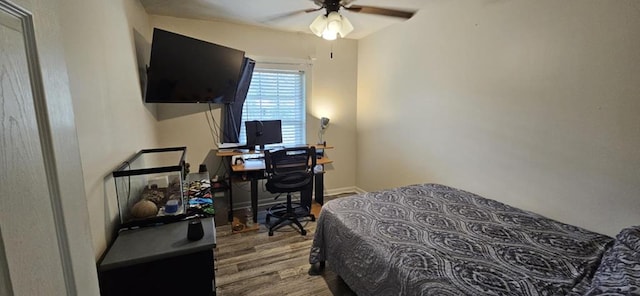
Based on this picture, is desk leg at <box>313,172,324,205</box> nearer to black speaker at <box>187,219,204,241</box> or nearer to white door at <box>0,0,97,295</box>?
black speaker at <box>187,219,204,241</box>

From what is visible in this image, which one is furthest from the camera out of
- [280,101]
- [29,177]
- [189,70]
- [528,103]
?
[280,101]

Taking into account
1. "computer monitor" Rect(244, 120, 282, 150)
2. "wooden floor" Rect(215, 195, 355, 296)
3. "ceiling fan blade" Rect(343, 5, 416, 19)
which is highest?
"ceiling fan blade" Rect(343, 5, 416, 19)

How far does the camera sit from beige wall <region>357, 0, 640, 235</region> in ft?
5.54

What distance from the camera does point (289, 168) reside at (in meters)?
2.92

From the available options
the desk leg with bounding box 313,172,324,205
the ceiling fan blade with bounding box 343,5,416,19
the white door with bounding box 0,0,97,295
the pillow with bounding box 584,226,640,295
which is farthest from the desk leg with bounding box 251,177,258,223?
the pillow with bounding box 584,226,640,295

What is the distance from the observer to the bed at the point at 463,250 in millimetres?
1247

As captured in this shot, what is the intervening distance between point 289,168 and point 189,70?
4.38 ft

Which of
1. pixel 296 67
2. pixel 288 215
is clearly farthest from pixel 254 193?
pixel 296 67

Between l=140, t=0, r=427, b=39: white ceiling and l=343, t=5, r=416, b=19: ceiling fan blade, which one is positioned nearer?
l=343, t=5, r=416, b=19: ceiling fan blade

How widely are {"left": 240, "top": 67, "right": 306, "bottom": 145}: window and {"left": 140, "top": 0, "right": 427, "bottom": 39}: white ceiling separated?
640 mm

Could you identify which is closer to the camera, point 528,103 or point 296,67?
point 528,103

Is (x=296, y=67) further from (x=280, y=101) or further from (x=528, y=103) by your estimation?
(x=528, y=103)

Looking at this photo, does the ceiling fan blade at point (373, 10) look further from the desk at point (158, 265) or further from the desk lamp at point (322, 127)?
the desk at point (158, 265)

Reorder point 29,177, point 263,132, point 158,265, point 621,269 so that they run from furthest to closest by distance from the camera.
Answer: point 263,132, point 158,265, point 621,269, point 29,177
